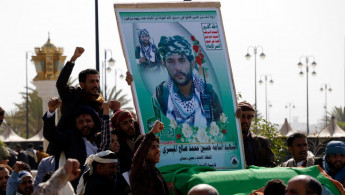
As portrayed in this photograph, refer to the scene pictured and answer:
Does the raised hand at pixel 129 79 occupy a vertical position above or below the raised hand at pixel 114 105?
above

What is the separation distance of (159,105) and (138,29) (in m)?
0.83

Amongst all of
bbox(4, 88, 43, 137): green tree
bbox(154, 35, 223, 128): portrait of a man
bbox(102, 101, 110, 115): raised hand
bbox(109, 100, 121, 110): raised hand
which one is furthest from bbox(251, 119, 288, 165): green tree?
bbox(4, 88, 43, 137): green tree

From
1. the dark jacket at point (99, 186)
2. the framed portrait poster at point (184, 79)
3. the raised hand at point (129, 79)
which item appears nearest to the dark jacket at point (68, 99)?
the raised hand at point (129, 79)

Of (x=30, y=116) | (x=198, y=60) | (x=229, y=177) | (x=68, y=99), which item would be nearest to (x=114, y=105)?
(x=68, y=99)

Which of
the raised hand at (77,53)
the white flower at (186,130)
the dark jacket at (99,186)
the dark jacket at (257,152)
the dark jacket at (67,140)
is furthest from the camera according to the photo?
the dark jacket at (257,152)

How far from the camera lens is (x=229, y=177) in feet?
21.3

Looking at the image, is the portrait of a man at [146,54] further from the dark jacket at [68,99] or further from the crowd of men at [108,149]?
the dark jacket at [68,99]

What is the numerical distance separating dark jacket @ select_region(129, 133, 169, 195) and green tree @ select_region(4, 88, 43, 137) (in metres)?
45.9

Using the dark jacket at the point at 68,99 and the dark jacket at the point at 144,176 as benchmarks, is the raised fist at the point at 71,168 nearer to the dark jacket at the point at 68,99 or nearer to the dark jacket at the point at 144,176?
the dark jacket at the point at 144,176

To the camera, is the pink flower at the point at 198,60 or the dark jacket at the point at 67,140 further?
the pink flower at the point at 198,60

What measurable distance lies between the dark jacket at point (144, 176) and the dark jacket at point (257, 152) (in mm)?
1773

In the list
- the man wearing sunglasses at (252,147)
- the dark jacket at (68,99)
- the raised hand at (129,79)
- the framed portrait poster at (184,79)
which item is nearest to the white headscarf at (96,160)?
the dark jacket at (68,99)

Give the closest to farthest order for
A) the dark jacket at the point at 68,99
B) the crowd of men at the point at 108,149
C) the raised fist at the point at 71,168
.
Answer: the raised fist at the point at 71,168 → the crowd of men at the point at 108,149 → the dark jacket at the point at 68,99

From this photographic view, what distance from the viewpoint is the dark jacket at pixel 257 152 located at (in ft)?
24.9
